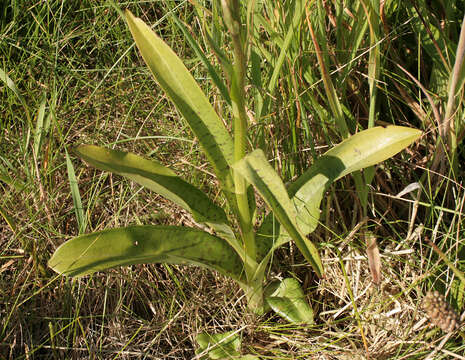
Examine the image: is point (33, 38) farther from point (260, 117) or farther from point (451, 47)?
point (451, 47)

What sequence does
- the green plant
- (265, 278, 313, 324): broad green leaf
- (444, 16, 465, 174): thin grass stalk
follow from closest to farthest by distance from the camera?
the green plant < (444, 16, 465, 174): thin grass stalk < (265, 278, 313, 324): broad green leaf

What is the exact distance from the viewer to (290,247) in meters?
1.35

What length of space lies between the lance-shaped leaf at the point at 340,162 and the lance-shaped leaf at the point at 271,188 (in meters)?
0.21

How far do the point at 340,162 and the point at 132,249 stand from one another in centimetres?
44

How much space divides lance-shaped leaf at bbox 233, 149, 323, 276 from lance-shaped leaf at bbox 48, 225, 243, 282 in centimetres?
27

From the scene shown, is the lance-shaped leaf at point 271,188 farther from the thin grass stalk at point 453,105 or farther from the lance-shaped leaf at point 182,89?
the thin grass stalk at point 453,105

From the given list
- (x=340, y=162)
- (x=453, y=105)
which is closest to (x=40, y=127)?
(x=340, y=162)

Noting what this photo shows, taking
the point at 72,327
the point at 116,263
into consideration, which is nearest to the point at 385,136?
the point at 116,263

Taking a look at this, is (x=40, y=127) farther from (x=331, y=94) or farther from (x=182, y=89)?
(x=331, y=94)

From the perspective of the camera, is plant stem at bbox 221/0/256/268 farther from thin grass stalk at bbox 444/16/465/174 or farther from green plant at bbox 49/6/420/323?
thin grass stalk at bbox 444/16/465/174

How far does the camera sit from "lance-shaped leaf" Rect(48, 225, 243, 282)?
3.30 ft

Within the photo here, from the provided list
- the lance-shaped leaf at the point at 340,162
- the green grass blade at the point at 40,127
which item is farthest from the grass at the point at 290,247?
the lance-shaped leaf at the point at 340,162

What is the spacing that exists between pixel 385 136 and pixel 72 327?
863mm

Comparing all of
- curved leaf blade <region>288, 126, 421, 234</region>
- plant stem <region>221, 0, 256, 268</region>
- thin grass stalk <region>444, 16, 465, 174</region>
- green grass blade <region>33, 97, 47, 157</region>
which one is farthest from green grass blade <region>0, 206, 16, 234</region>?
thin grass stalk <region>444, 16, 465, 174</region>
